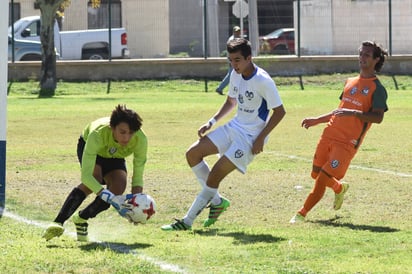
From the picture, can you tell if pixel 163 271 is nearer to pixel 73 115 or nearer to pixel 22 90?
pixel 73 115

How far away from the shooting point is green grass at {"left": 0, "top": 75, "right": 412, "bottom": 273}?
7.90m

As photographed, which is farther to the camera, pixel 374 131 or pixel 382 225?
pixel 374 131

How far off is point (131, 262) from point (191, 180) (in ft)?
19.0

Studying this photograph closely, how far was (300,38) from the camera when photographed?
3912cm

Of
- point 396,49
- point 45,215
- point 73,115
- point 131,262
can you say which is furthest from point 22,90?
point 131,262

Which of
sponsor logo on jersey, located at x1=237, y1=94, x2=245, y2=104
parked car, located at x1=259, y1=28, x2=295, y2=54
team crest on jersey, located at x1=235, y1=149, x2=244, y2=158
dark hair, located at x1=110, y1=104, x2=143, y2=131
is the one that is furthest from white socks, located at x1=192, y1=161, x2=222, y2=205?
parked car, located at x1=259, y1=28, x2=295, y2=54

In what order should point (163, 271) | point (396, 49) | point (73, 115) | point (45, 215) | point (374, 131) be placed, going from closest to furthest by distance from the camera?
point (163, 271), point (45, 215), point (374, 131), point (73, 115), point (396, 49)

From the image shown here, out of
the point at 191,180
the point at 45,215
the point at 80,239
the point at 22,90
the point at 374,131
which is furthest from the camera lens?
the point at 22,90

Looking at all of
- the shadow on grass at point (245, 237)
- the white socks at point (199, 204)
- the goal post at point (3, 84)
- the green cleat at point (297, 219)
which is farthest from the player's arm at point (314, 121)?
the goal post at point (3, 84)

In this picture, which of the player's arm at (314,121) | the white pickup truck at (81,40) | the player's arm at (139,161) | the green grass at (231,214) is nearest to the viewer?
the green grass at (231,214)

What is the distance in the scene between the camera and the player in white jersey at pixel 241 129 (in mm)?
9578

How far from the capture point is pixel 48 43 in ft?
113

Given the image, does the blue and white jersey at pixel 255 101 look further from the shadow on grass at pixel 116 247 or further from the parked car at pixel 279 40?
the parked car at pixel 279 40

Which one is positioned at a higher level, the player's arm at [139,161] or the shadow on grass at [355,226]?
the player's arm at [139,161]
